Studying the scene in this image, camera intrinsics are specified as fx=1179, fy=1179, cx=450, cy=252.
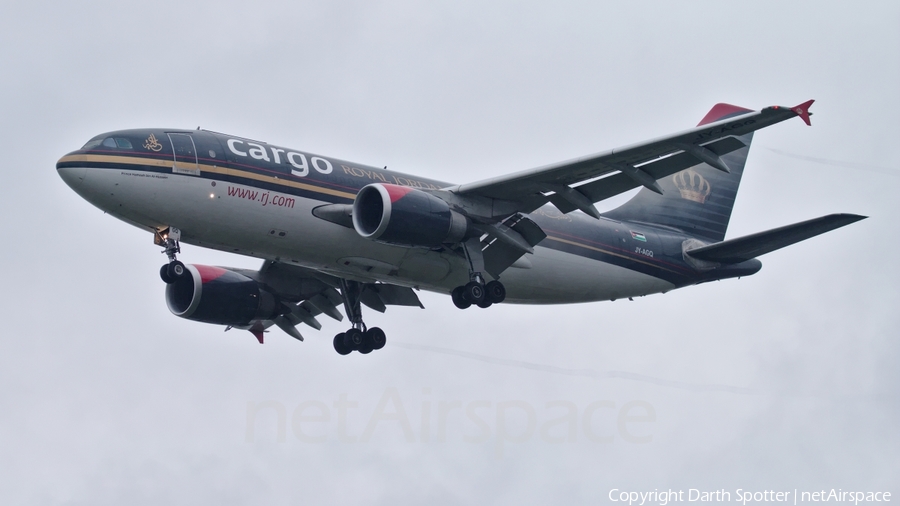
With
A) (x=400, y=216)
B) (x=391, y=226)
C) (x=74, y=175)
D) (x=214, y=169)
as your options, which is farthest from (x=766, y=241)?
(x=74, y=175)

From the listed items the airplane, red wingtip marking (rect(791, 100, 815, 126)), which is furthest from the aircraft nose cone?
red wingtip marking (rect(791, 100, 815, 126))

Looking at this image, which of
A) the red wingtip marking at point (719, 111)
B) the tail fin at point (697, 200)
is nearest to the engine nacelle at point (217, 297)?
the tail fin at point (697, 200)

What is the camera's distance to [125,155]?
31109 mm

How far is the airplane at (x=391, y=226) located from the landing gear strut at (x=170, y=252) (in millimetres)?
39

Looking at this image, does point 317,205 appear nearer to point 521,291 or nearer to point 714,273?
point 521,291

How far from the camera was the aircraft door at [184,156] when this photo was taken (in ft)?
103

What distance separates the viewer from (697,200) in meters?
42.4

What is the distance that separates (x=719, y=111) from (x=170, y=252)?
71.0 feet

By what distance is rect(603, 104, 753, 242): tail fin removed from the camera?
41.3 metres

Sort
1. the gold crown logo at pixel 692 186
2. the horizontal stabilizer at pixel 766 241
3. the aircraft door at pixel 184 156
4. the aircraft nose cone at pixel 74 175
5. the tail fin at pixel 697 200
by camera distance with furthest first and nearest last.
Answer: the gold crown logo at pixel 692 186 → the tail fin at pixel 697 200 → the horizontal stabilizer at pixel 766 241 → the aircraft door at pixel 184 156 → the aircraft nose cone at pixel 74 175

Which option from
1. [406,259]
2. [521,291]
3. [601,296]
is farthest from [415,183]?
[601,296]

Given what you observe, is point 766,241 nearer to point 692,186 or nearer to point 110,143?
point 692,186

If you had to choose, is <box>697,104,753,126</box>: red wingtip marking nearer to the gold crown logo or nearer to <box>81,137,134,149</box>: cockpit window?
the gold crown logo

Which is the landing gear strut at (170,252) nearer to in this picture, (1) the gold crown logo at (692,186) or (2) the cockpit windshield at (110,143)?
(2) the cockpit windshield at (110,143)
